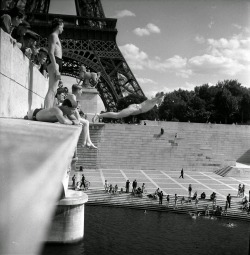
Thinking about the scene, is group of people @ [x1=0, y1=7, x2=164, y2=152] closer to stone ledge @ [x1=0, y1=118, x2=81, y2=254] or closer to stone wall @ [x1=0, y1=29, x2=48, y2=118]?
stone wall @ [x1=0, y1=29, x2=48, y2=118]

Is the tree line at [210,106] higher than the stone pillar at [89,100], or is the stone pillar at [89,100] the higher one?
the tree line at [210,106]

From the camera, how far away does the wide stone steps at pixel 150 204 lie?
54.3 ft

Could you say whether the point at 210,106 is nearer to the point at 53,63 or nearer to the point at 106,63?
the point at 106,63

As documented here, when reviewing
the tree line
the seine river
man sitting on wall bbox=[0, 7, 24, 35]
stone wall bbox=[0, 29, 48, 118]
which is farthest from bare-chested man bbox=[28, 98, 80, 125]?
the tree line

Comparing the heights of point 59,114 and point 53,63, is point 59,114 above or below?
below

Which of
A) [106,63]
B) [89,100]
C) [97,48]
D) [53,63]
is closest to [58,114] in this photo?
[53,63]

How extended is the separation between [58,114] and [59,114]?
0.02m

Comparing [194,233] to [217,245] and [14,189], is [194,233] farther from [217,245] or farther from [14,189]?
[14,189]

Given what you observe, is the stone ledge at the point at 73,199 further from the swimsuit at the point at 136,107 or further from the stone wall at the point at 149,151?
the stone wall at the point at 149,151

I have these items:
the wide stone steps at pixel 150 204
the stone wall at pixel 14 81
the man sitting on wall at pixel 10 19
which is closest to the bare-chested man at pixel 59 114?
the stone wall at pixel 14 81

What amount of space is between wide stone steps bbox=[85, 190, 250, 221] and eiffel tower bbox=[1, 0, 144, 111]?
18345mm

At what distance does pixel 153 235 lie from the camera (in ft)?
41.3

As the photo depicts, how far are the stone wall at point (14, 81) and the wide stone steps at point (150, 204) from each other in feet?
34.1

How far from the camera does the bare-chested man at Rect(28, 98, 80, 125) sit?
5538 mm
